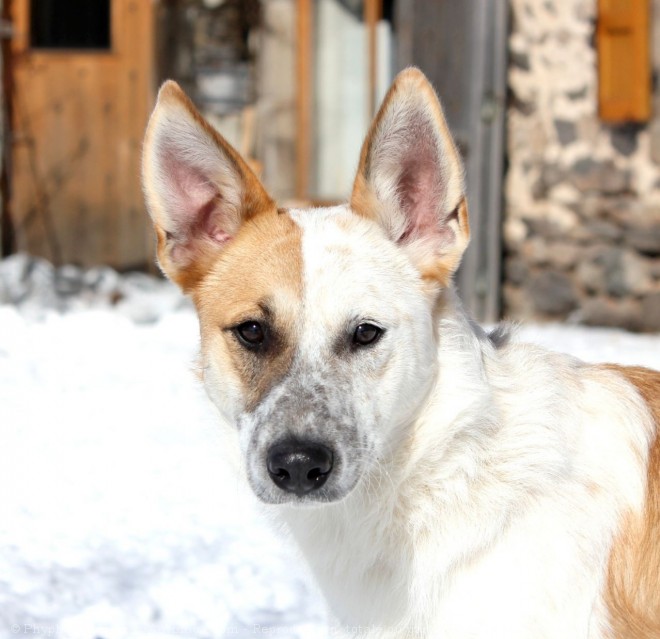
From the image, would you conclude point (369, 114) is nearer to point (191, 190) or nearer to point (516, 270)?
point (516, 270)

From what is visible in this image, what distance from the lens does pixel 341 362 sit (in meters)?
2.61

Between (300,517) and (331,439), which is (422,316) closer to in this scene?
(331,439)

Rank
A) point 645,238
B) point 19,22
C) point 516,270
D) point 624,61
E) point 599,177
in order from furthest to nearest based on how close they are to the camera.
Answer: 1. point 19,22
2. point 516,270
3. point 599,177
4. point 645,238
5. point 624,61

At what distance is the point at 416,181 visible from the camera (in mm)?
2822

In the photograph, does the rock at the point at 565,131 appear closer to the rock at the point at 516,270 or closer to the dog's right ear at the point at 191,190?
the rock at the point at 516,270

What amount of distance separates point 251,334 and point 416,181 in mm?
615

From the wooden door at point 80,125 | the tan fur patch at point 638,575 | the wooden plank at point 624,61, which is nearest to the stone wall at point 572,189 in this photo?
the wooden plank at point 624,61

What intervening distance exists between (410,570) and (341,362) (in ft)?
1.77

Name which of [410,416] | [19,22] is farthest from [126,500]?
[19,22]

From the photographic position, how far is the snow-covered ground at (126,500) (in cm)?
346

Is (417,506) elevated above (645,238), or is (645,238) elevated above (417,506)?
(417,506)

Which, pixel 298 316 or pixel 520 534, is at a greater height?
pixel 298 316

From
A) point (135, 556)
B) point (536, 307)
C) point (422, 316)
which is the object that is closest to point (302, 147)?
point (536, 307)

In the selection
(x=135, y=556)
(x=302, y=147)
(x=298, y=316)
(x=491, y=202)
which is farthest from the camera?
(x=302, y=147)
